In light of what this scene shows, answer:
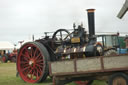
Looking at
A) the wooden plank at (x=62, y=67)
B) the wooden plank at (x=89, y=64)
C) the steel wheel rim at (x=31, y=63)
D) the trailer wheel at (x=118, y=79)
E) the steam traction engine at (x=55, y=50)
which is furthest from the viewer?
the steel wheel rim at (x=31, y=63)

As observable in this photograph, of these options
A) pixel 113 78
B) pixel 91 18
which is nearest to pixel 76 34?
pixel 91 18

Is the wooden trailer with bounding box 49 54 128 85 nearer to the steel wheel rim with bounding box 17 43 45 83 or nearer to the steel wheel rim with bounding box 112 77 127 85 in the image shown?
the steel wheel rim with bounding box 112 77 127 85

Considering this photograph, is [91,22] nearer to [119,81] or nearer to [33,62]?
[119,81]

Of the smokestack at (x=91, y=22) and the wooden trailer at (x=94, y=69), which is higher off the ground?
the smokestack at (x=91, y=22)

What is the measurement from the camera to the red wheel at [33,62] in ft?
27.5

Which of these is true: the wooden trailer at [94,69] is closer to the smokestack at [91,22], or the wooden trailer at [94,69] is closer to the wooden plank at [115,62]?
the wooden plank at [115,62]

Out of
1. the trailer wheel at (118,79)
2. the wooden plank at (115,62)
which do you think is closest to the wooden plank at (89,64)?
the wooden plank at (115,62)

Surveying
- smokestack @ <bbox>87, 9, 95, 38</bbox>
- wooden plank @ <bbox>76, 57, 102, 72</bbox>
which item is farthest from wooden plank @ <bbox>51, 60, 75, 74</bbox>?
smokestack @ <bbox>87, 9, 95, 38</bbox>

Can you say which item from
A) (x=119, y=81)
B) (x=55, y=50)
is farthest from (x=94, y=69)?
(x=55, y=50)

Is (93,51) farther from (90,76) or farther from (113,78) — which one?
(113,78)

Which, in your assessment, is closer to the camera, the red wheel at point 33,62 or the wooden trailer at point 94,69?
the wooden trailer at point 94,69

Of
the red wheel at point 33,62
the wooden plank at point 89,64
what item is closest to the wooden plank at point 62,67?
the wooden plank at point 89,64

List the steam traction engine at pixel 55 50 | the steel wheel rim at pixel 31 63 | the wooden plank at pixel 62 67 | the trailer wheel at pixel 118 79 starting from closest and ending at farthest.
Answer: the trailer wheel at pixel 118 79, the wooden plank at pixel 62 67, the steam traction engine at pixel 55 50, the steel wheel rim at pixel 31 63

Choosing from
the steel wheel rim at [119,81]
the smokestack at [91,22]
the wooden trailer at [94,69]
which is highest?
the smokestack at [91,22]
